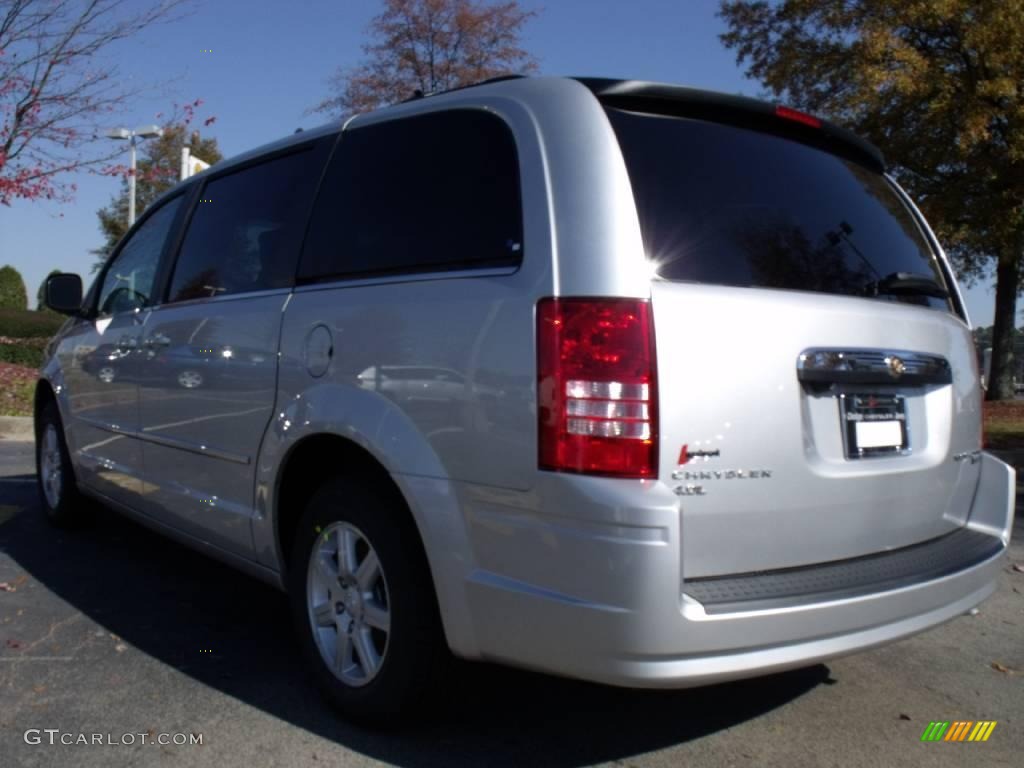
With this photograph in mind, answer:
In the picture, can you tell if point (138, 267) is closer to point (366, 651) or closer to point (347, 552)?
point (347, 552)

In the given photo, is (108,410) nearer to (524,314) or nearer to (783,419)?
(524,314)

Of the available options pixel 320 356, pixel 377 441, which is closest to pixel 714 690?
pixel 377 441

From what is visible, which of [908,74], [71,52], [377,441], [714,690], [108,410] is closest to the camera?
[377,441]

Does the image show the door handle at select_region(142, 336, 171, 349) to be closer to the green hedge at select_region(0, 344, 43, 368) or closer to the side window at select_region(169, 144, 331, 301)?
the side window at select_region(169, 144, 331, 301)

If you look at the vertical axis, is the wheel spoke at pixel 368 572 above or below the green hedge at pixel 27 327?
below

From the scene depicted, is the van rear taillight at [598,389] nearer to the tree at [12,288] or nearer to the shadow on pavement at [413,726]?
the shadow on pavement at [413,726]

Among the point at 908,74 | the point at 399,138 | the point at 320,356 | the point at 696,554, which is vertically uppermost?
the point at 908,74

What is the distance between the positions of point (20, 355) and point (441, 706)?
16.9 metres

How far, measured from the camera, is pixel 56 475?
582cm

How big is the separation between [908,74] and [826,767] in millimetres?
15055

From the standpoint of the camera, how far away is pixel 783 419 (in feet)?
8.55

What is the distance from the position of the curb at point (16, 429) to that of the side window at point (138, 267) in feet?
23.6

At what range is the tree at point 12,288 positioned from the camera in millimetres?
31672

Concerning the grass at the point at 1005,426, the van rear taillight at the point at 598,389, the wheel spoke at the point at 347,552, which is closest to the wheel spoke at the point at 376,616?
the wheel spoke at the point at 347,552
